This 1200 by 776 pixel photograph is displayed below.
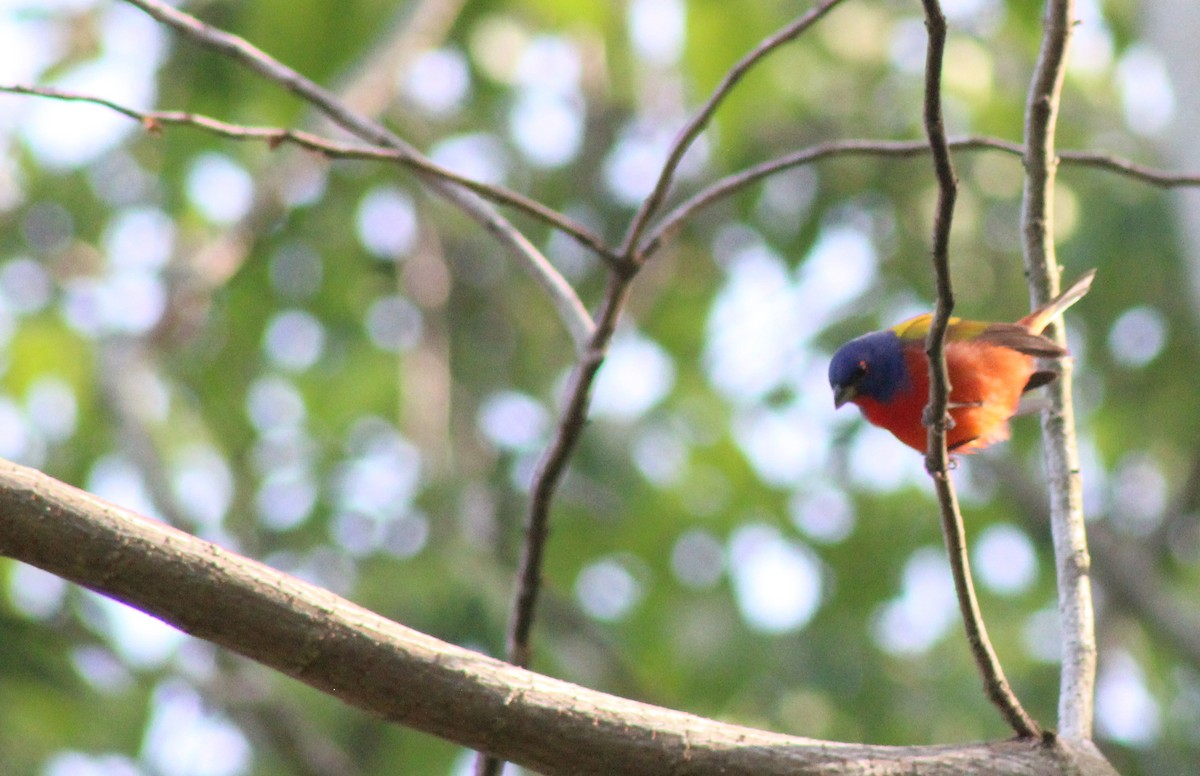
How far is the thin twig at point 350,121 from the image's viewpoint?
3178mm

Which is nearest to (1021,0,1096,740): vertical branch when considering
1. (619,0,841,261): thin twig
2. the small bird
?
the small bird

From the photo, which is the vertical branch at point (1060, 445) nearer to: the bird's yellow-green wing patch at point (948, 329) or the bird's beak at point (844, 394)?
the bird's yellow-green wing patch at point (948, 329)

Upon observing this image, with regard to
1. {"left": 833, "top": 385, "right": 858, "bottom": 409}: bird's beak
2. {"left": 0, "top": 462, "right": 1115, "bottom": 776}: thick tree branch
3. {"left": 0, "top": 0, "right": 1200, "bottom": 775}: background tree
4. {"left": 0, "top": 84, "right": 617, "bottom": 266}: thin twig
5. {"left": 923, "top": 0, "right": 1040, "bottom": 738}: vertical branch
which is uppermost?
{"left": 0, "top": 0, "right": 1200, "bottom": 775}: background tree

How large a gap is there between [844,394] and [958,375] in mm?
462

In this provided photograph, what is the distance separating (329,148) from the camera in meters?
2.82

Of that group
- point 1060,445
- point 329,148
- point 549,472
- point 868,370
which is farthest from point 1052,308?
point 329,148

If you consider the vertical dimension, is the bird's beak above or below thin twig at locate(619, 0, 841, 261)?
above

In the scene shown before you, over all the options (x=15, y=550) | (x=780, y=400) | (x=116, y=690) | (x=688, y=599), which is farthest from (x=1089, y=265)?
(x=15, y=550)

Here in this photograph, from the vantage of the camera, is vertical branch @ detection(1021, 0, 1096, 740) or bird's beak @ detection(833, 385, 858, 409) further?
bird's beak @ detection(833, 385, 858, 409)

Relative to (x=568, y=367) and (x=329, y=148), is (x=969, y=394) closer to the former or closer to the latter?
(x=329, y=148)

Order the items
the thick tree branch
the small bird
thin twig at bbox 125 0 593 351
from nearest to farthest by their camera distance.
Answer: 1. the thick tree branch
2. thin twig at bbox 125 0 593 351
3. the small bird

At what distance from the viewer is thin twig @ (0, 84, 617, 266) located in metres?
Answer: 2.83

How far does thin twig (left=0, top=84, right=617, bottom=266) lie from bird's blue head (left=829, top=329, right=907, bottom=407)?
4.10ft

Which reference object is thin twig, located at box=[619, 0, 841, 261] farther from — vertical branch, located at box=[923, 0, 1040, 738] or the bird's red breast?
the bird's red breast
